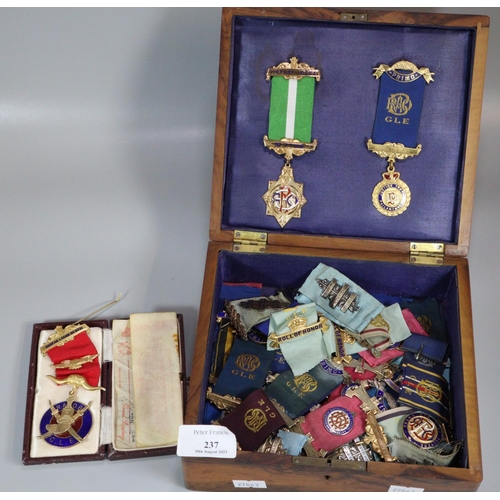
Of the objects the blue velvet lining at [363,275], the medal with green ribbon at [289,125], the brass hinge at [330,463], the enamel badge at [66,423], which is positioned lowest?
the enamel badge at [66,423]

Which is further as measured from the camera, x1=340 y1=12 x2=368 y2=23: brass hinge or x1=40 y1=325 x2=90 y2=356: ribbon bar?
x1=40 y1=325 x2=90 y2=356: ribbon bar

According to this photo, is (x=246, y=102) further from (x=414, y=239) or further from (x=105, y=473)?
(x=105, y=473)

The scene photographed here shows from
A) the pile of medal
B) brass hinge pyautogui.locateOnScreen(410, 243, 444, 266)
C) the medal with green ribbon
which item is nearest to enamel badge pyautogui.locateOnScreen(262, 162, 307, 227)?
the medal with green ribbon

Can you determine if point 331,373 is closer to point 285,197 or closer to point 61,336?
point 285,197

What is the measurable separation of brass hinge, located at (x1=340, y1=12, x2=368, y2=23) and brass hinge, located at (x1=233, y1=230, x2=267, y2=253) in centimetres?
73

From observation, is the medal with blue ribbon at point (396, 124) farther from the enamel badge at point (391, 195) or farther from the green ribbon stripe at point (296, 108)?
the green ribbon stripe at point (296, 108)

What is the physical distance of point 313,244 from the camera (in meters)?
2.43

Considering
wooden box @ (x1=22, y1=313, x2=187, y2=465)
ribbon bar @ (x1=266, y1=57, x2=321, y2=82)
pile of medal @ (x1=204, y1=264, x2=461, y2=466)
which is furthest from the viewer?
ribbon bar @ (x1=266, y1=57, x2=321, y2=82)

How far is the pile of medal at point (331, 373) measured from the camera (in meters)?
2.15

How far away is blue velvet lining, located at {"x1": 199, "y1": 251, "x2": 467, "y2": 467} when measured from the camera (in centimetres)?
242

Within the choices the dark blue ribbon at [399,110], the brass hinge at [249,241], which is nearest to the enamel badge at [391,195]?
the dark blue ribbon at [399,110]

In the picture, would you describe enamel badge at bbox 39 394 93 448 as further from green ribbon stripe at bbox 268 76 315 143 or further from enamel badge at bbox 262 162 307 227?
green ribbon stripe at bbox 268 76 315 143

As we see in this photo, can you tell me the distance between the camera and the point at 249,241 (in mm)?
2436

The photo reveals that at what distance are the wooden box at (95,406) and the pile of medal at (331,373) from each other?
0.20 m
